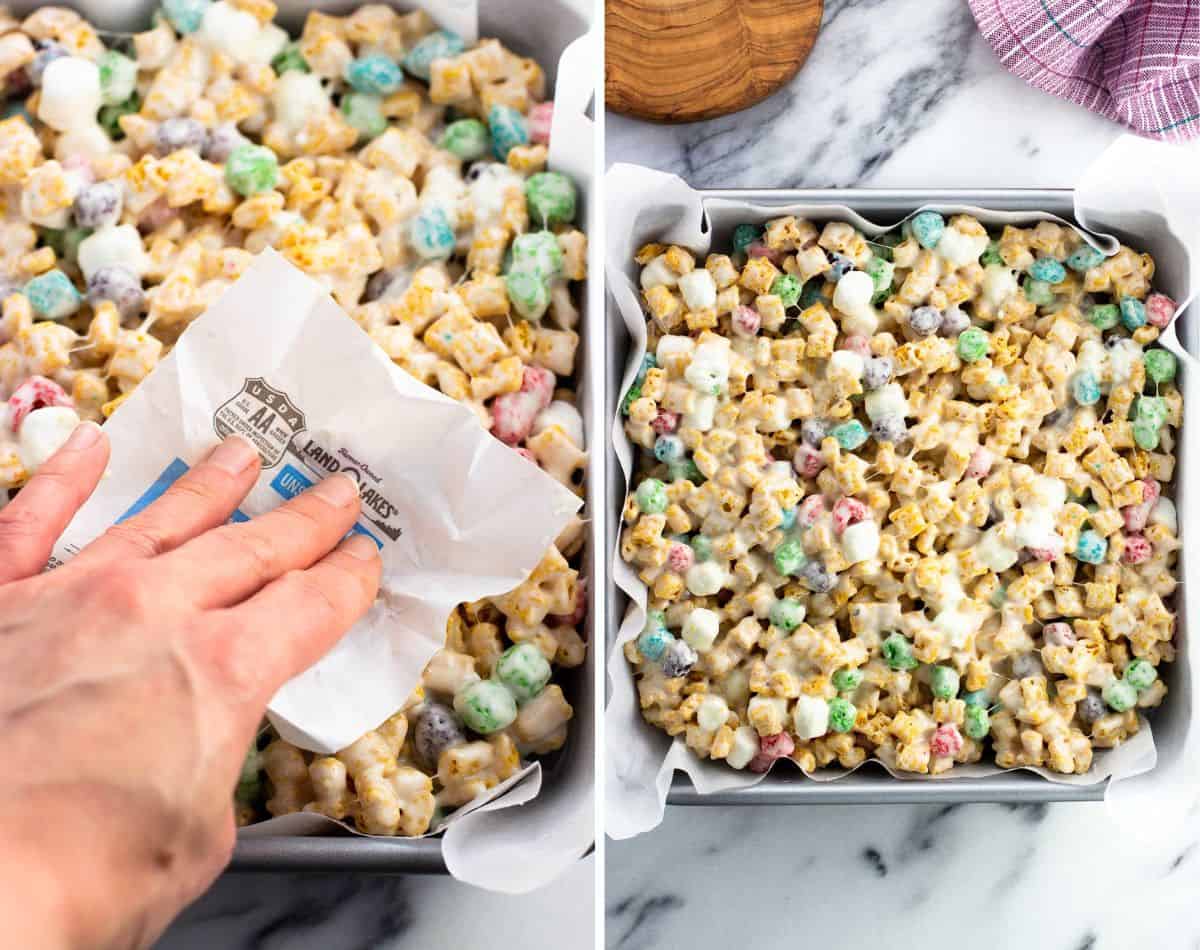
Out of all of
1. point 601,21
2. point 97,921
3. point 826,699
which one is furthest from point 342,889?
point 601,21

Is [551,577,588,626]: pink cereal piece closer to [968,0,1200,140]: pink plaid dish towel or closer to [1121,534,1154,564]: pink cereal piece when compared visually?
[1121,534,1154,564]: pink cereal piece

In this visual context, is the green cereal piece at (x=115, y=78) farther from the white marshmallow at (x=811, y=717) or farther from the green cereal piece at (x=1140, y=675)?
the green cereal piece at (x=1140, y=675)

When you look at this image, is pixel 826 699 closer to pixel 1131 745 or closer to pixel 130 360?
pixel 1131 745

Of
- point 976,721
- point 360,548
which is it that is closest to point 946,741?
point 976,721

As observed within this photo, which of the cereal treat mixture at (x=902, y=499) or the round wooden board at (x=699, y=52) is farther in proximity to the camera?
the round wooden board at (x=699, y=52)

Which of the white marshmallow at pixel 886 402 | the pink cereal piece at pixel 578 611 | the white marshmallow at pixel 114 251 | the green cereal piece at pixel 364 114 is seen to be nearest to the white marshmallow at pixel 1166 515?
the white marshmallow at pixel 886 402

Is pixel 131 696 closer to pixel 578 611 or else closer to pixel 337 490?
pixel 337 490

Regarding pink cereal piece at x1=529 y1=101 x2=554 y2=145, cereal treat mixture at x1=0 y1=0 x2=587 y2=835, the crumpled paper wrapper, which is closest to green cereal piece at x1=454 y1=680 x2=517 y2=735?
cereal treat mixture at x1=0 y1=0 x2=587 y2=835
